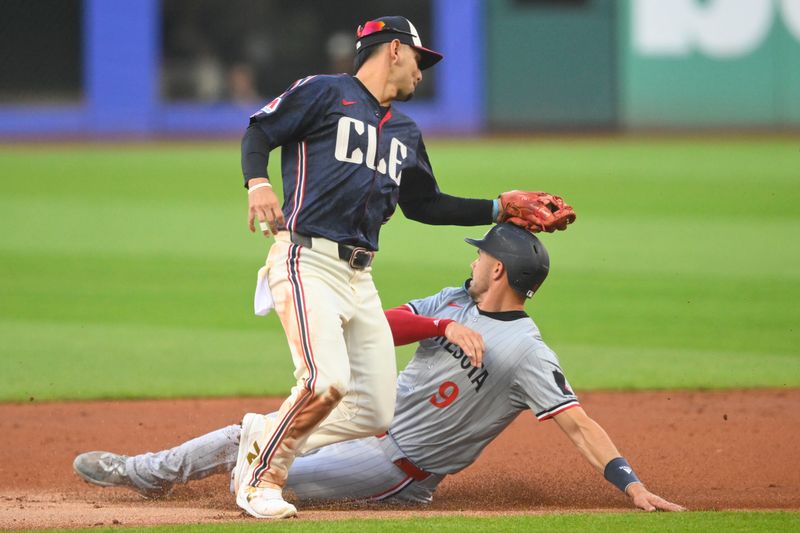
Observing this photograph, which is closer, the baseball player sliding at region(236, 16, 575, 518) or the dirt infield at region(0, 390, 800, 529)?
the baseball player sliding at region(236, 16, 575, 518)

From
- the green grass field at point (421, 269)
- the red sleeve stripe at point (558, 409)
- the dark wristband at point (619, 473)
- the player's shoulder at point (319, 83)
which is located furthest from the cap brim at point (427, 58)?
the green grass field at point (421, 269)

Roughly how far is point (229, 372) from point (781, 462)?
11.8 ft

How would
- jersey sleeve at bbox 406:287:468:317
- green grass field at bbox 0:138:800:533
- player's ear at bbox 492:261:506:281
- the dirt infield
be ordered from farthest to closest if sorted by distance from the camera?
green grass field at bbox 0:138:800:533
jersey sleeve at bbox 406:287:468:317
the dirt infield
player's ear at bbox 492:261:506:281

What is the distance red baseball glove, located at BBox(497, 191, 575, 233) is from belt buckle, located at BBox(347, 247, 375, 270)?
67cm

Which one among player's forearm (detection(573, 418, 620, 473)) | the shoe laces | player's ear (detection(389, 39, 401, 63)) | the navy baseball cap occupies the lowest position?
the shoe laces

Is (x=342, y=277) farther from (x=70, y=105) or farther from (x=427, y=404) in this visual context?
(x=70, y=105)

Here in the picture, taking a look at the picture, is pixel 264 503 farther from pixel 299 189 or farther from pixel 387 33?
pixel 387 33

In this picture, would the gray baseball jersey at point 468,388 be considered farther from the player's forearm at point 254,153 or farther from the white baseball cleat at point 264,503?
the player's forearm at point 254,153

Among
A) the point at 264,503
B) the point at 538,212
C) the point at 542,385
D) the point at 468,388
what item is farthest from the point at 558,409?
the point at 264,503

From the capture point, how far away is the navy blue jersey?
4.36m

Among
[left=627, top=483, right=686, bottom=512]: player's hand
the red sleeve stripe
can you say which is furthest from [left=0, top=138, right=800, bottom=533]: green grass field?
the red sleeve stripe

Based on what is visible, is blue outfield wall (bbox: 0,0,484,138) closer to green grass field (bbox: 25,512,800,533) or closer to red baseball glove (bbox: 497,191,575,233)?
red baseball glove (bbox: 497,191,575,233)

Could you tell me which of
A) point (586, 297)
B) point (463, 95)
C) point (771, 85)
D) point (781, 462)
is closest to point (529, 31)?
point (463, 95)

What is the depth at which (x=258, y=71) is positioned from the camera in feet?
71.3
